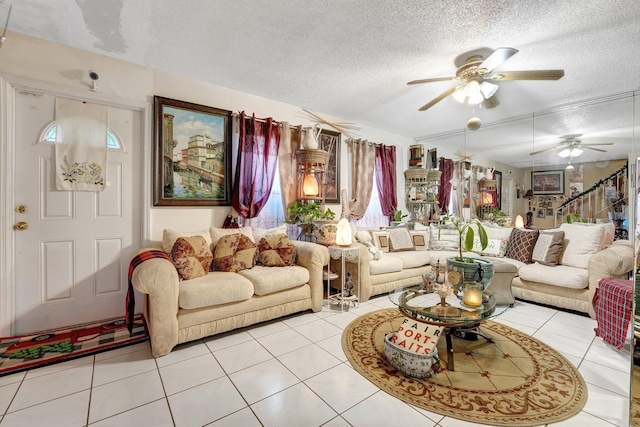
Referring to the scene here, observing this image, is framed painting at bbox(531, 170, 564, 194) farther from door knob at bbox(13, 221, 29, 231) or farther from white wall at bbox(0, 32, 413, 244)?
door knob at bbox(13, 221, 29, 231)

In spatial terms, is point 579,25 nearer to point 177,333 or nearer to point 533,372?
point 533,372

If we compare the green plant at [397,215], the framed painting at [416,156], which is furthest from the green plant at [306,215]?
the framed painting at [416,156]

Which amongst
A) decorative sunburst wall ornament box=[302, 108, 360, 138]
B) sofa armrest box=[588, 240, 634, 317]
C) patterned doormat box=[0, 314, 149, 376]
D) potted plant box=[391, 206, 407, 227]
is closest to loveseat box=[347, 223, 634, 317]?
sofa armrest box=[588, 240, 634, 317]

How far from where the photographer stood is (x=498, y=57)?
7.05ft

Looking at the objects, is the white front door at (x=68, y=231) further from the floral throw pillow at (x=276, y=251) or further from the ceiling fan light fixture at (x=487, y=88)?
the ceiling fan light fixture at (x=487, y=88)

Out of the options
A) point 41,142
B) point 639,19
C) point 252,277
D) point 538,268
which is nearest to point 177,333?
point 252,277

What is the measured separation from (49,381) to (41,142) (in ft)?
6.53

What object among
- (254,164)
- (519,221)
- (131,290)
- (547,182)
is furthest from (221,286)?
(547,182)

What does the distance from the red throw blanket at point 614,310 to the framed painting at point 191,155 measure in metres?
3.76

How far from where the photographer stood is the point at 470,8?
1916 mm

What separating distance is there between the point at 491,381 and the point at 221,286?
207cm

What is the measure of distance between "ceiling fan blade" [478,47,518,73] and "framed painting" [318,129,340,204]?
7.20 feet

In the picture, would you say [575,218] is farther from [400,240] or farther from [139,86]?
[139,86]

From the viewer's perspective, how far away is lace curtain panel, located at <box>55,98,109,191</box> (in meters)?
2.51
